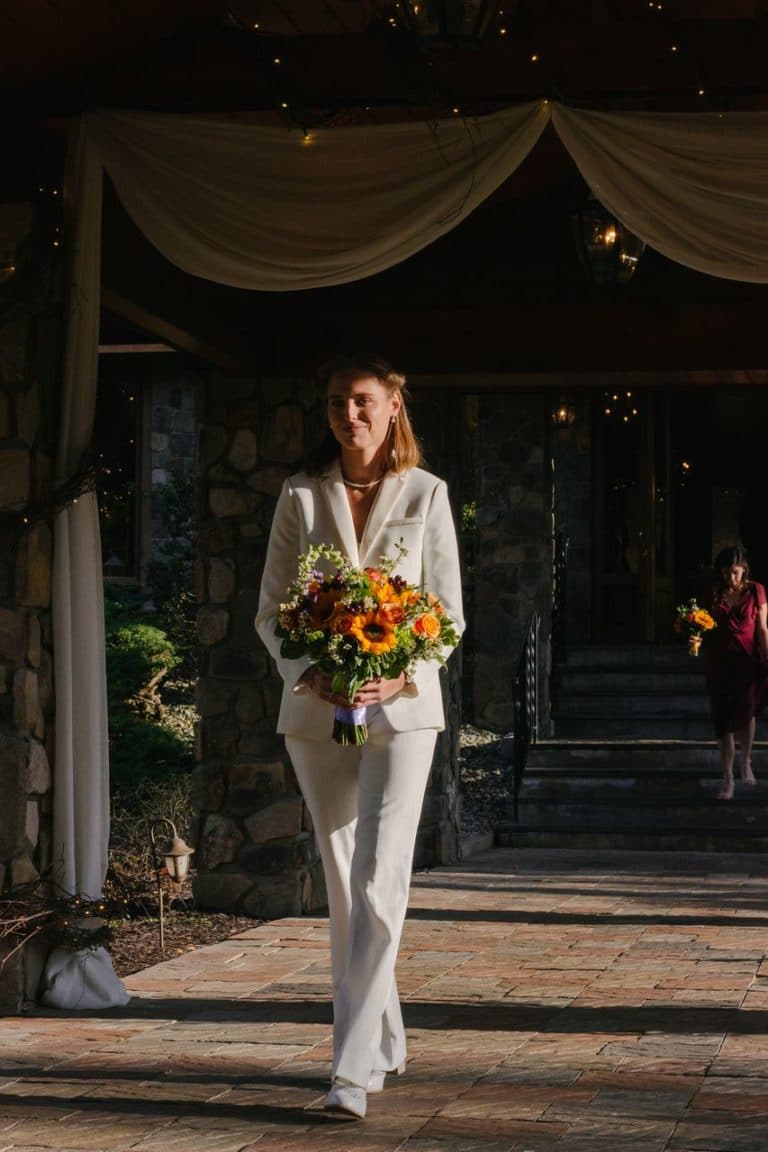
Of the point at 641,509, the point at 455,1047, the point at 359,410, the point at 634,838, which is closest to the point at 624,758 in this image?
the point at 634,838

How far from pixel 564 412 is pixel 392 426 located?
12772 mm

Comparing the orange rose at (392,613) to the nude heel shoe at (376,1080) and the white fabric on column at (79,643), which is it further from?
the white fabric on column at (79,643)

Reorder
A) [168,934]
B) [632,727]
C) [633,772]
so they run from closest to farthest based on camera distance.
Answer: [168,934]
[633,772]
[632,727]

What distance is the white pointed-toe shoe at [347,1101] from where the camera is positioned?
418 centimetres

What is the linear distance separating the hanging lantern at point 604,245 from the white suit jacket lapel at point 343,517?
123 inches

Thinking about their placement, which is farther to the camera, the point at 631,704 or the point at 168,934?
the point at 631,704

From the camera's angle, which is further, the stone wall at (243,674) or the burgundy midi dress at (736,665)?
the burgundy midi dress at (736,665)

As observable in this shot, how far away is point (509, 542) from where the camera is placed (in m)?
16.8

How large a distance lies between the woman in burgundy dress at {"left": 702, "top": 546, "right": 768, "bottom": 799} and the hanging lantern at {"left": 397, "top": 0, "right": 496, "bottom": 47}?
24.6ft

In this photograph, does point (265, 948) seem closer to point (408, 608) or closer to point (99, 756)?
point (99, 756)

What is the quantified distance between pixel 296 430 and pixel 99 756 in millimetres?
2737

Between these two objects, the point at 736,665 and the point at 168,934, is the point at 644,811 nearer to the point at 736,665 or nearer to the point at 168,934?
the point at 736,665

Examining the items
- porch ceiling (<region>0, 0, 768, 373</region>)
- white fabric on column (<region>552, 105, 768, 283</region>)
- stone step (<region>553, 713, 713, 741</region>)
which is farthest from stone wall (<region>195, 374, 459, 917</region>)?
stone step (<region>553, 713, 713, 741</region>)

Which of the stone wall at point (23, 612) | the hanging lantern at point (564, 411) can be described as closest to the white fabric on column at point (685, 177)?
the stone wall at point (23, 612)
